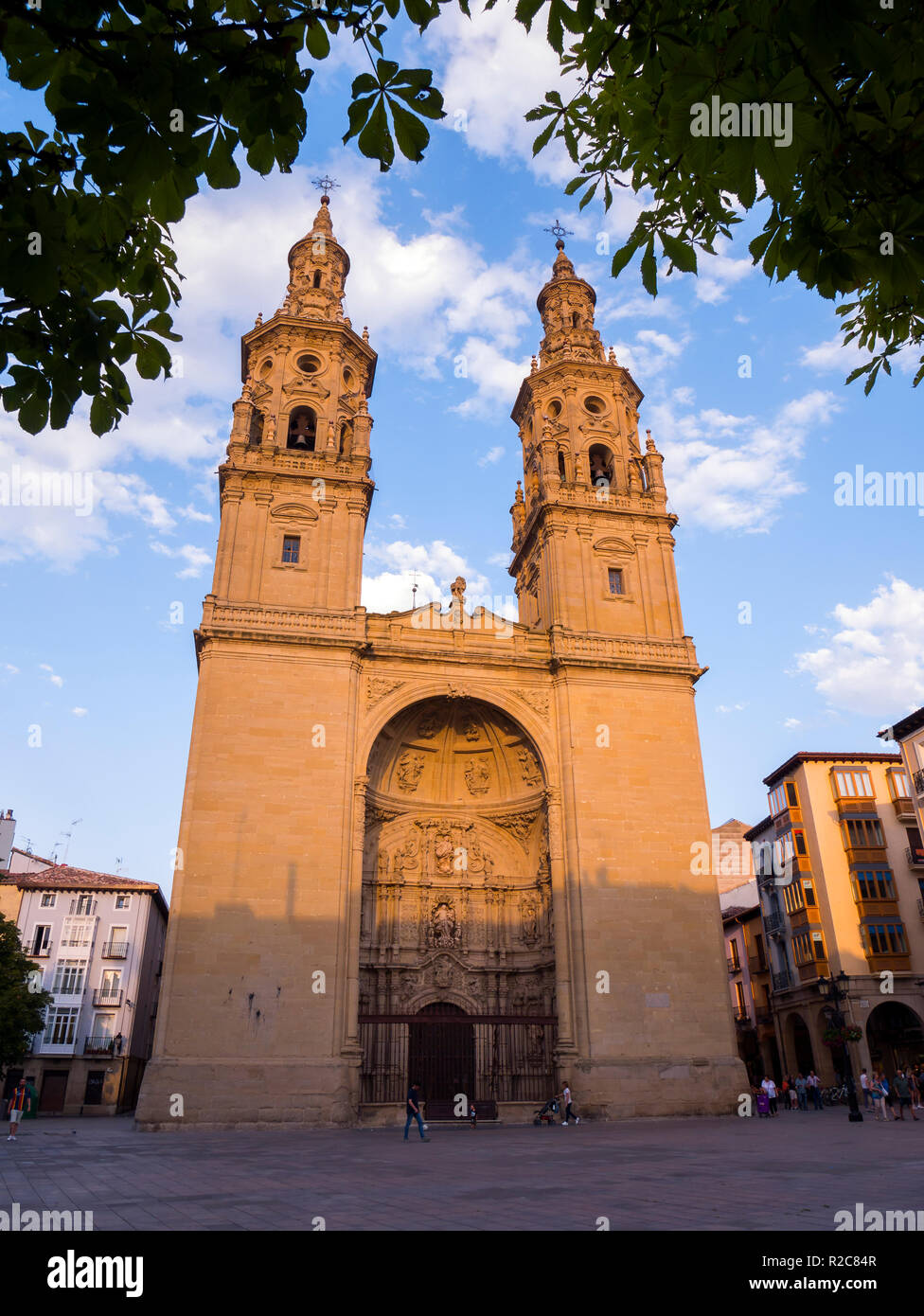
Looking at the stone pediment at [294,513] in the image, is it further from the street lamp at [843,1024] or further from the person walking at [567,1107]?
the street lamp at [843,1024]

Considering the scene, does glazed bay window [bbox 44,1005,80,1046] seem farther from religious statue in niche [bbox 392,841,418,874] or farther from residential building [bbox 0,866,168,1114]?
religious statue in niche [bbox 392,841,418,874]

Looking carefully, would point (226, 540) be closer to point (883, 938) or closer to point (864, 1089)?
point (883, 938)

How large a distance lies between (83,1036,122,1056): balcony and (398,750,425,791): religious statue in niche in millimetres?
28283

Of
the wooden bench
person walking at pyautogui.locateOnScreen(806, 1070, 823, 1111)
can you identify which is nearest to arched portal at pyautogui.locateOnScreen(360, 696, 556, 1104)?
the wooden bench

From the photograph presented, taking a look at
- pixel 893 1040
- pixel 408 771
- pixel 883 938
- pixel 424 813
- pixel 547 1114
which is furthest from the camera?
pixel 883 938

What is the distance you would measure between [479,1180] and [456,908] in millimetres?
Result: 19410

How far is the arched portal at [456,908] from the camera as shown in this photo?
2778cm

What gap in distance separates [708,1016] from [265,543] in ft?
68.8

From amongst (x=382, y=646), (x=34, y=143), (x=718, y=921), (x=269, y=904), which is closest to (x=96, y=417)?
(x=34, y=143)

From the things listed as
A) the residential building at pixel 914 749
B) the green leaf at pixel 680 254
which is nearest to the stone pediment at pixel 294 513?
the residential building at pixel 914 749

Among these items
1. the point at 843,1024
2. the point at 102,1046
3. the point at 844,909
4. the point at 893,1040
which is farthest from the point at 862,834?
the point at 102,1046

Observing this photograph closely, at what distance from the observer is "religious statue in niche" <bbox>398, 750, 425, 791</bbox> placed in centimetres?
3175

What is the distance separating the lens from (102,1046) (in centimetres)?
4772

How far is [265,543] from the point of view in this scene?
3027cm
